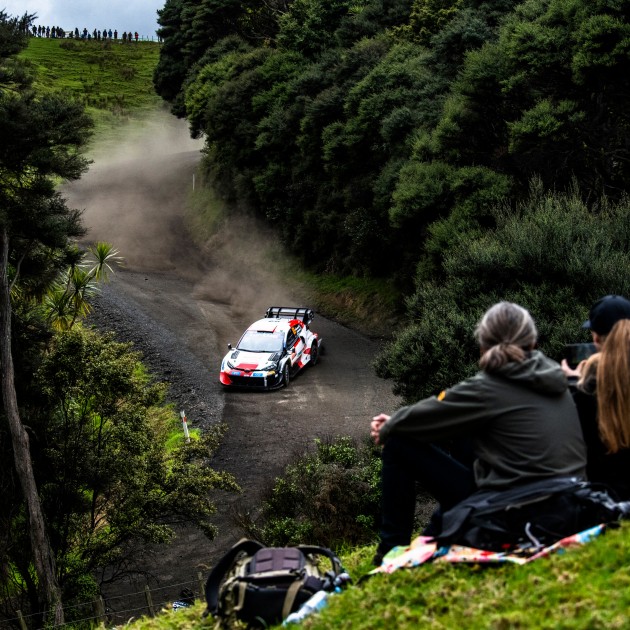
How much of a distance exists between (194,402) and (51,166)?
34.9 feet

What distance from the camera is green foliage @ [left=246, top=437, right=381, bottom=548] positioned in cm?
1531

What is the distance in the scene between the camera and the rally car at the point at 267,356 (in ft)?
89.4

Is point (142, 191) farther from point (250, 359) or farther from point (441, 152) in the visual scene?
point (441, 152)

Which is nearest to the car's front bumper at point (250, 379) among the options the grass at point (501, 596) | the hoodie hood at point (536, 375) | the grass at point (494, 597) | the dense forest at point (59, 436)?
the dense forest at point (59, 436)

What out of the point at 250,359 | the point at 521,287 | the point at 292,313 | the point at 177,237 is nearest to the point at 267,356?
the point at 250,359

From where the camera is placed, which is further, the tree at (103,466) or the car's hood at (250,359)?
the car's hood at (250,359)

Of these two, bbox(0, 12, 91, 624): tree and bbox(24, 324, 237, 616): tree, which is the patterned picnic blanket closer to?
bbox(24, 324, 237, 616): tree

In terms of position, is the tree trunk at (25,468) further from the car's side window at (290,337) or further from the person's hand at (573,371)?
the person's hand at (573,371)

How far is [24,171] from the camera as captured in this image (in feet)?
65.4

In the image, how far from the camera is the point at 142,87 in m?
90.5

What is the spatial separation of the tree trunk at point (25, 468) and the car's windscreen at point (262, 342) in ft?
31.6

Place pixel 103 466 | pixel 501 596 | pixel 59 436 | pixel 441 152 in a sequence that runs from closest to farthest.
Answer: pixel 501 596 < pixel 103 466 < pixel 59 436 < pixel 441 152

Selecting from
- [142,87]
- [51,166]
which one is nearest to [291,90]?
[51,166]

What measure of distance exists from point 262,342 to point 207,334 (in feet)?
23.8
